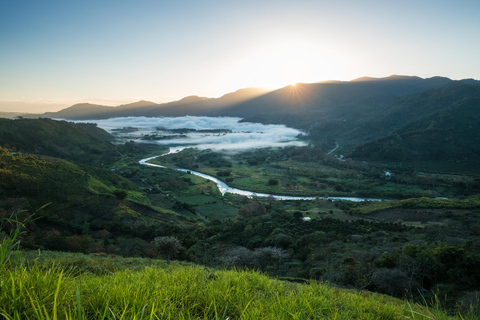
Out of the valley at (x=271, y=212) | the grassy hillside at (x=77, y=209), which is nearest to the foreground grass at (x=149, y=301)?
the valley at (x=271, y=212)

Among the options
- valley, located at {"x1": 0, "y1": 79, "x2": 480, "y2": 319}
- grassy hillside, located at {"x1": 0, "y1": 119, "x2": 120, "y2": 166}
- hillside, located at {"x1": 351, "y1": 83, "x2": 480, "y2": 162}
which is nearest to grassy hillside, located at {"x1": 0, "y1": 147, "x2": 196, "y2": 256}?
valley, located at {"x1": 0, "y1": 79, "x2": 480, "y2": 319}

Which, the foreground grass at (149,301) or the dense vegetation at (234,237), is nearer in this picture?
the foreground grass at (149,301)

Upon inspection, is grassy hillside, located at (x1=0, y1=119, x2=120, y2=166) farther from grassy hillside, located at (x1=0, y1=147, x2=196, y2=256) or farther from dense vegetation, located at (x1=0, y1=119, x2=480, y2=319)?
grassy hillside, located at (x1=0, y1=147, x2=196, y2=256)

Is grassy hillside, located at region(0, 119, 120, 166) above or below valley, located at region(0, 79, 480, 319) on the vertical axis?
above

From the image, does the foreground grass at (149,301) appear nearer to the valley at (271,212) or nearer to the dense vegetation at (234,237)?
the dense vegetation at (234,237)

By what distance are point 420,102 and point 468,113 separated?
1669 inches

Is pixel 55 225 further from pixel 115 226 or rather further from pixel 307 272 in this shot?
pixel 307 272

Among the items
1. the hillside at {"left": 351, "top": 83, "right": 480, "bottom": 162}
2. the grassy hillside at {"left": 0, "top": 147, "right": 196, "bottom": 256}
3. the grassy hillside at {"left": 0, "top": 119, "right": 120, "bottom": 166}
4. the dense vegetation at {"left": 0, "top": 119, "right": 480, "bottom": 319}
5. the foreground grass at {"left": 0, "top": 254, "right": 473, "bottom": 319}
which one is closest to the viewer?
the foreground grass at {"left": 0, "top": 254, "right": 473, "bottom": 319}

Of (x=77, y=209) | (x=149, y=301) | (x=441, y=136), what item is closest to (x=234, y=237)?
(x=77, y=209)

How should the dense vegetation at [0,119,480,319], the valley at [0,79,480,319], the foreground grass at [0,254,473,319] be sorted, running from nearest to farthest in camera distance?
1. the foreground grass at [0,254,473,319]
2. the dense vegetation at [0,119,480,319]
3. the valley at [0,79,480,319]

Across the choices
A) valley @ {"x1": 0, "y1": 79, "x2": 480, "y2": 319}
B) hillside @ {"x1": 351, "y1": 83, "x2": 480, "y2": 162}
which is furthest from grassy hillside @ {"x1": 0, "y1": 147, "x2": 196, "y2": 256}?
hillside @ {"x1": 351, "y1": 83, "x2": 480, "y2": 162}

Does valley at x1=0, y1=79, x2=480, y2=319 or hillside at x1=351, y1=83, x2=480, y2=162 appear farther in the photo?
hillside at x1=351, y1=83, x2=480, y2=162

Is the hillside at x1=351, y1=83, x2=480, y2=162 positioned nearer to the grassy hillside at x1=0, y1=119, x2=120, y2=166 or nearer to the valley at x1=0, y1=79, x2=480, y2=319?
the valley at x1=0, y1=79, x2=480, y2=319

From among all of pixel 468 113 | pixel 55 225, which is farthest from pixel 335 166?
pixel 55 225
